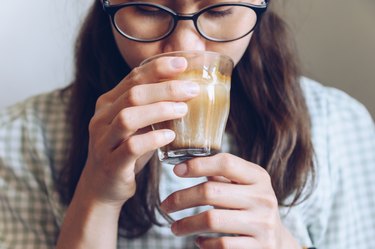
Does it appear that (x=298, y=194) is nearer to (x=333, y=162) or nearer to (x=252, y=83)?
(x=333, y=162)

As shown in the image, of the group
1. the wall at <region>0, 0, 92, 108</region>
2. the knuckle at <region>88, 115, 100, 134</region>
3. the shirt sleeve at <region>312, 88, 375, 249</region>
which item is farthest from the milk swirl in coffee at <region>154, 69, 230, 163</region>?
the wall at <region>0, 0, 92, 108</region>

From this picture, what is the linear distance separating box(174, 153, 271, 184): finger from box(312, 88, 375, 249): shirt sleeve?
1.51 feet

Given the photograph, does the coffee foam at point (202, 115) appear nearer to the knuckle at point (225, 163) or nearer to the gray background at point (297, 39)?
the knuckle at point (225, 163)

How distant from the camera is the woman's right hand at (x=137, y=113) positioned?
0.83 m

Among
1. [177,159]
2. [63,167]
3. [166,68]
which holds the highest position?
[166,68]

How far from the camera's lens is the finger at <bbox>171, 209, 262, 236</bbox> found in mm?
891

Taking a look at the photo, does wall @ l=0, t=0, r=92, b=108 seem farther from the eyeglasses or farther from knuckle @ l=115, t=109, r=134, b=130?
knuckle @ l=115, t=109, r=134, b=130

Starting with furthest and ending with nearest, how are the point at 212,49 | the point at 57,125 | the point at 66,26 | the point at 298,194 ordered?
the point at 66,26, the point at 57,125, the point at 298,194, the point at 212,49

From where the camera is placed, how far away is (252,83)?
4.20 feet

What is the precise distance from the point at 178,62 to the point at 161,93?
2.0 inches

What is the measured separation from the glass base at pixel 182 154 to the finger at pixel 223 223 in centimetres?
9

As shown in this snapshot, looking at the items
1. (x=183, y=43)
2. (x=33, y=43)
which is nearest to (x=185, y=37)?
(x=183, y=43)

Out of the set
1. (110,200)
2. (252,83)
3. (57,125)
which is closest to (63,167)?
(57,125)

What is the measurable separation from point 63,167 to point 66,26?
1.58 feet
